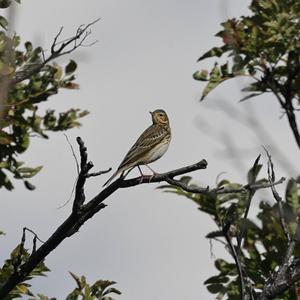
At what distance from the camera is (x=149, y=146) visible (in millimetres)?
12406

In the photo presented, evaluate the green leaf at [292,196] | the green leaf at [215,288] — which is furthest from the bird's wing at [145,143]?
the green leaf at [292,196]

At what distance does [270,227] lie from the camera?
883 cm

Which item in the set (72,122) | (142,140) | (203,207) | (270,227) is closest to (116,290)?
(203,207)

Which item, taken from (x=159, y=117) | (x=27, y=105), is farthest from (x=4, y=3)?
(x=159, y=117)

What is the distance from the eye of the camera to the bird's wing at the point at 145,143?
36.9ft

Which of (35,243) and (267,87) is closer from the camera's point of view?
(35,243)

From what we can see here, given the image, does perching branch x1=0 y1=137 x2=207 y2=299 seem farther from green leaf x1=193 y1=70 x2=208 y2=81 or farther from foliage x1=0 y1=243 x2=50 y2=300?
green leaf x1=193 y1=70 x2=208 y2=81

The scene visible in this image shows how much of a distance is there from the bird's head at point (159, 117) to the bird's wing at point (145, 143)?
48 cm

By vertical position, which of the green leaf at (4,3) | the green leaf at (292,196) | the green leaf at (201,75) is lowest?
the green leaf at (292,196)

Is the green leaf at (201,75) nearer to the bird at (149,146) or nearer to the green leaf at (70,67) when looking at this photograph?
the bird at (149,146)

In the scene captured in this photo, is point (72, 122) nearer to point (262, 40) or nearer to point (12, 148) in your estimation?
point (12, 148)

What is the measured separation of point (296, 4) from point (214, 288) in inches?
129

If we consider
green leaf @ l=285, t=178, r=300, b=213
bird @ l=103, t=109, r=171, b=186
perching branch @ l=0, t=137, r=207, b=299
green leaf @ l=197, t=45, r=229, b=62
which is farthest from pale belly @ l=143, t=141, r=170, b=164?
perching branch @ l=0, t=137, r=207, b=299

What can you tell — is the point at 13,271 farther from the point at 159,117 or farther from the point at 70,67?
the point at 159,117
